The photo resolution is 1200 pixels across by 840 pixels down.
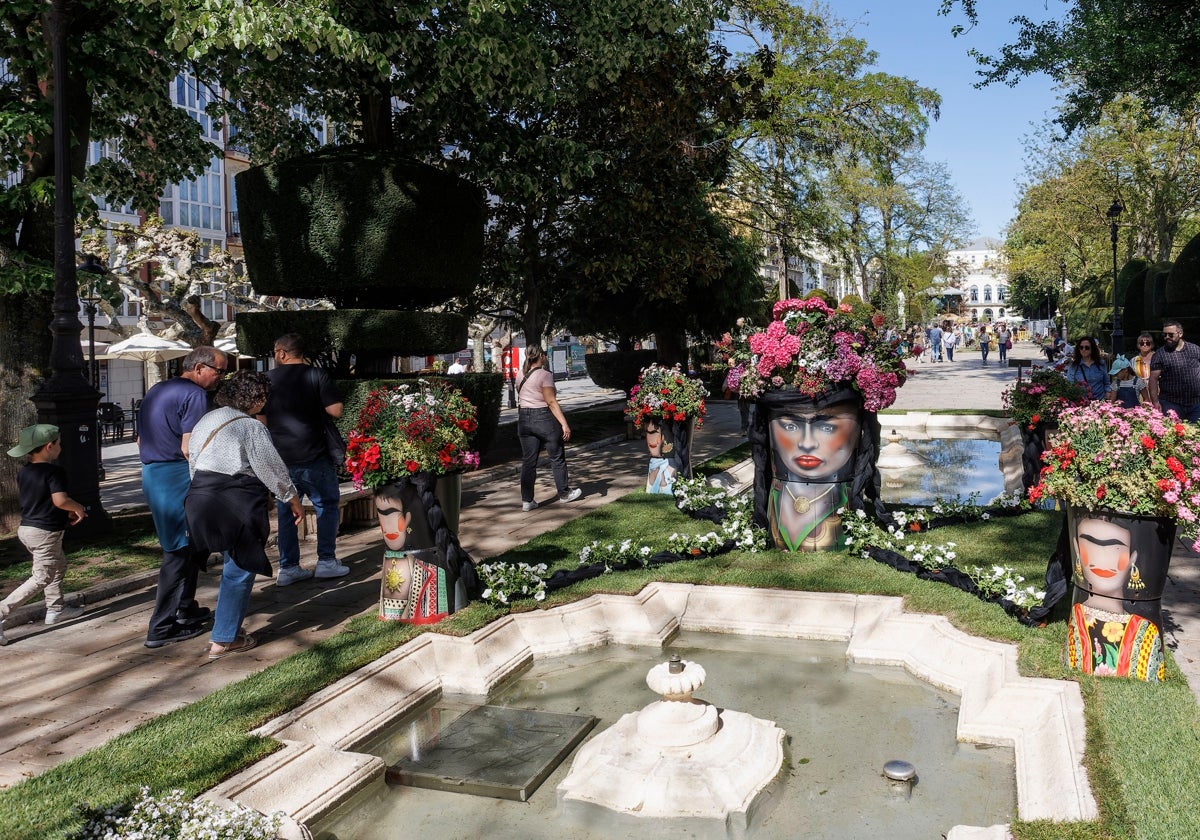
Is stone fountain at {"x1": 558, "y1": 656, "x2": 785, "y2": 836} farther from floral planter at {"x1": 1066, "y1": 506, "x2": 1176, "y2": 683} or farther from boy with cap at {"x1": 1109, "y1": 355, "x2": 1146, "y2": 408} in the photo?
boy with cap at {"x1": 1109, "y1": 355, "x2": 1146, "y2": 408}

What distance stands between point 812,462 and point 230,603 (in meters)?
4.50

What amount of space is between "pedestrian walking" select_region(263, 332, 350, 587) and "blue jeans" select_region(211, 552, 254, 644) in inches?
55.9

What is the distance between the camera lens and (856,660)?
5.65m

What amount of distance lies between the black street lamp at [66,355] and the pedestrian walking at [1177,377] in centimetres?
1139

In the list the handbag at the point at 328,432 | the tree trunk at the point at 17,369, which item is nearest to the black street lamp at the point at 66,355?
the tree trunk at the point at 17,369

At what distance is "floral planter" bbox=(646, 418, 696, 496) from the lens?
35.9 ft

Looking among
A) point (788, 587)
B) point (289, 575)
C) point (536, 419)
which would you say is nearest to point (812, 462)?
point (788, 587)

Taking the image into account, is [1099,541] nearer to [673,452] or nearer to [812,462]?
[812,462]

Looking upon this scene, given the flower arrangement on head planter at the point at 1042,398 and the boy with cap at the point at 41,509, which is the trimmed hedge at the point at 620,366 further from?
the boy with cap at the point at 41,509

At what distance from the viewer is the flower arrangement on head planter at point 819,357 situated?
734cm

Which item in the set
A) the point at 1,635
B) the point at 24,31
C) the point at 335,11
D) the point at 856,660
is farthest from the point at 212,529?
the point at 24,31

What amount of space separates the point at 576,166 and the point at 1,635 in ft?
29.8

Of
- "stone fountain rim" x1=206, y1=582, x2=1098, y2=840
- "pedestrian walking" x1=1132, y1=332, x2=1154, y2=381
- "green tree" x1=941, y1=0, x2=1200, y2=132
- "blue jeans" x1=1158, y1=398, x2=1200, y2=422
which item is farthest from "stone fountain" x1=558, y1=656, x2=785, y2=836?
"green tree" x1=941, y1=0, x2=1200, y2=132

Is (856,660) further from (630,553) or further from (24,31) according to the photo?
(24,31)
